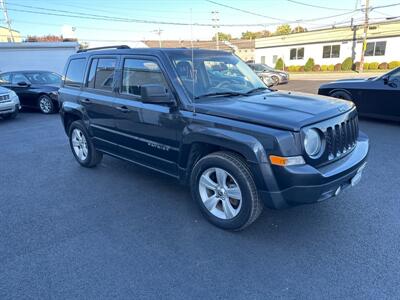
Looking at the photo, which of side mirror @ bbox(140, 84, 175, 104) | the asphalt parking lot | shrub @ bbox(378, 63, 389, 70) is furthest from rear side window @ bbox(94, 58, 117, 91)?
shrub @ bbox(378, 63, 389, 70)

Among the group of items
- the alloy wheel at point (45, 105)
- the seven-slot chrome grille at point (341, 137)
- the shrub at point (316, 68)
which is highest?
the seven-slot chrome grille at point (341, 137)

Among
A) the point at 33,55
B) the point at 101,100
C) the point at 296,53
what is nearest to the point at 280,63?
the point at 296,53

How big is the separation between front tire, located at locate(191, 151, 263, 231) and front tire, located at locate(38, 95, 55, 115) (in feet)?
31.6

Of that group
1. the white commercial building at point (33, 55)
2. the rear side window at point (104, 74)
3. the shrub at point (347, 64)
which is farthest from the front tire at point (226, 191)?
the shrub at point (347, 64)

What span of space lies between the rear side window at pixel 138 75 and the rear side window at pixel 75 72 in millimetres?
1234

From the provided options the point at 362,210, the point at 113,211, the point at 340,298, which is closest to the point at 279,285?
the point at 340,298

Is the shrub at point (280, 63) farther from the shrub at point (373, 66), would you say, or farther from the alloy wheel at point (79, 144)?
the alloy wheel at point (79, 144)

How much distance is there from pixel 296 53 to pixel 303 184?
3902cm

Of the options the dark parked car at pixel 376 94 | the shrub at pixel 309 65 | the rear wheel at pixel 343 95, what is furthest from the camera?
the shrub at pixel 309 65

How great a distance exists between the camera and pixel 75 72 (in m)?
5.16

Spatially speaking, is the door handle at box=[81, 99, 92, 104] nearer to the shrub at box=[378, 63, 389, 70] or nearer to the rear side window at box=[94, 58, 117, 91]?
the rear side window at box=[94, 58, 117, 91]

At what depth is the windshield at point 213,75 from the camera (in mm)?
3591

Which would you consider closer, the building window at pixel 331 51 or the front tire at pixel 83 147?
the front tire at pixel 83 147

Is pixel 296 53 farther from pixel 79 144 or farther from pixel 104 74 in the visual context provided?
pixel 104 74
